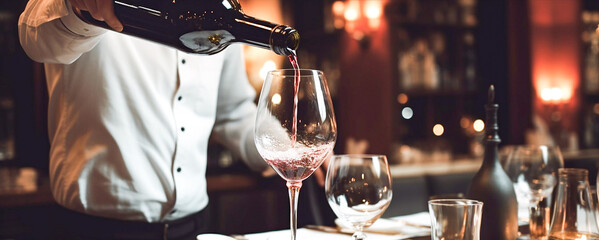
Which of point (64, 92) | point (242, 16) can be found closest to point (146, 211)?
point (64, 92)

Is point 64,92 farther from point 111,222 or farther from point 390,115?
point 390,115

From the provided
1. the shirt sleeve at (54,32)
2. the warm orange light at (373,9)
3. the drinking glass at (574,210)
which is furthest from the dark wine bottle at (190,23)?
the warm orange light at (373,9)

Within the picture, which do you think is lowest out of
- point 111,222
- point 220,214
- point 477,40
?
point 220,214

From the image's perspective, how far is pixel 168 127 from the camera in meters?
1.45

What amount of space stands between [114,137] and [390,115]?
2.86m

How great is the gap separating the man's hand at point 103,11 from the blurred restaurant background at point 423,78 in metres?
2.42

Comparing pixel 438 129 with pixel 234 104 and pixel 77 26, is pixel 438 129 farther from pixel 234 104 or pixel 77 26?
pixel 77 26

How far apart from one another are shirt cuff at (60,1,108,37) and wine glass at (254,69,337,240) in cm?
42

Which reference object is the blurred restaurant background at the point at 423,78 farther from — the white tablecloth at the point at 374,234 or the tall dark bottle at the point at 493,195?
the tall dark bottle at the point at 493,195

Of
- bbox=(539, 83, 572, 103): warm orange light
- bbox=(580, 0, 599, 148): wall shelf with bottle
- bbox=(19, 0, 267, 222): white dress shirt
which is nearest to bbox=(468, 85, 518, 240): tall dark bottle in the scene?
bbox=(19, 0, 267, 222): white dress shirt

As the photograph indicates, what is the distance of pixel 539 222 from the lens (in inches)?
42.1

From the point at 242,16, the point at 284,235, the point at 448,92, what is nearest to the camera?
the point at 242,16

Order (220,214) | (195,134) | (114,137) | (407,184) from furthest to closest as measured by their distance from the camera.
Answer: (220,214), (407,184), (195,134), (114,137)

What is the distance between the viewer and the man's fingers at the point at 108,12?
2.97 ft
